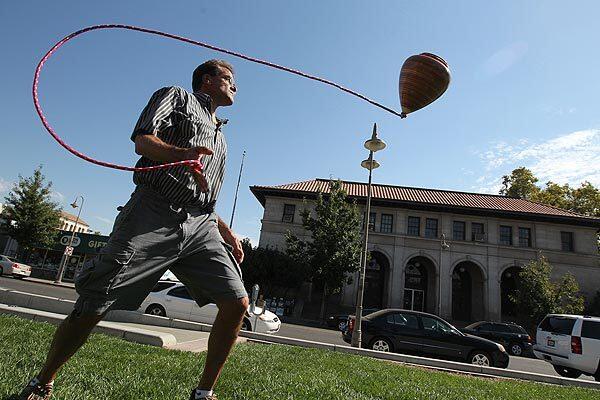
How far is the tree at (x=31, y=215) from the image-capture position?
28.0 meters

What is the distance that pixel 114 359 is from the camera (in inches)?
139

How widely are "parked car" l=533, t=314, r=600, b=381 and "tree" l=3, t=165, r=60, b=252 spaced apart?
107ft

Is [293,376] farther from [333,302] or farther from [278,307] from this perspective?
[333,302]

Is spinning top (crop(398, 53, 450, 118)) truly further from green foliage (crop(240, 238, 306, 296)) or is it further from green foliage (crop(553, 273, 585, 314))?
green foliage (crop(553, 273, 585, 314))

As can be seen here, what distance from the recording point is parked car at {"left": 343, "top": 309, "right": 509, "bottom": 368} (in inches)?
393

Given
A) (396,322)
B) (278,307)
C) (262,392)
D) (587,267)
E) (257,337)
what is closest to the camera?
(262,392)

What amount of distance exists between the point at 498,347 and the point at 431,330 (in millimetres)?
1733

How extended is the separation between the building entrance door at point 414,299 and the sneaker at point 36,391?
3014cm

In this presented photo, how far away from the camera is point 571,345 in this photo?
33.5 ft

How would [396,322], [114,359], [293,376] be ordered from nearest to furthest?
[114,359] < [293,376] < [396,322]

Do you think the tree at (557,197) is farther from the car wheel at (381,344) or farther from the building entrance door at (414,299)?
the car wheel at (381,344)

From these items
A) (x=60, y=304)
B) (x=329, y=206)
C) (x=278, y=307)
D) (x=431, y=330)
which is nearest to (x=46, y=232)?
(x=278, y=307)

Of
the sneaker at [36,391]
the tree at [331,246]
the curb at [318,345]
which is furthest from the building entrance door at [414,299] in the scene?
the sneaker at [36,391]

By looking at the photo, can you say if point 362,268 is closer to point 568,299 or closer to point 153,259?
point 153,259
